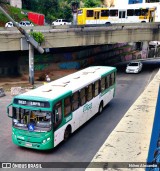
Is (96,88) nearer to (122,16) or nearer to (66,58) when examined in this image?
(66,58)

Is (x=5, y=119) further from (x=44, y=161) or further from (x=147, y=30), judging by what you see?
(x=147, y=30)

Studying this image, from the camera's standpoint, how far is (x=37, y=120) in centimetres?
1478

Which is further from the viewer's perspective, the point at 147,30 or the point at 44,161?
the point at 147,30

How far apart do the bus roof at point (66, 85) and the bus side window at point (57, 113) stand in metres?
0.46

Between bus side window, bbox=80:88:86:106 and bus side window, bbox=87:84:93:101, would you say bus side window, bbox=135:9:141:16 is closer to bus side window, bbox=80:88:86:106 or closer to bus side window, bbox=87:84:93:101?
bus side window, bbox=87:84:93:101

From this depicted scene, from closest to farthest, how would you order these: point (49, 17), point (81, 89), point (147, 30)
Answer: point (81, 89), point (147, 30), point (49, 17)

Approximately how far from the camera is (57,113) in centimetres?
1515

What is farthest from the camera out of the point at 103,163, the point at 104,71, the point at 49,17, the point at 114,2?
the point at 114,2

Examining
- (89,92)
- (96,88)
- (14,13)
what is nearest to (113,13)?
(14,13)

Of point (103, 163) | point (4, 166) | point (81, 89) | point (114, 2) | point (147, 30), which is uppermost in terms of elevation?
point (114, 2)

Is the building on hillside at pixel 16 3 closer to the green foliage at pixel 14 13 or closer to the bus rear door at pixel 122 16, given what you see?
the green foliage at pixel 14 13

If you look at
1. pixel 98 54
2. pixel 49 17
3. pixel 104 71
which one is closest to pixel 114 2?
pixel 49 17

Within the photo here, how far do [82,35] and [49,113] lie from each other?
81.0 ft

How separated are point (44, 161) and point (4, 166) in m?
1.89
